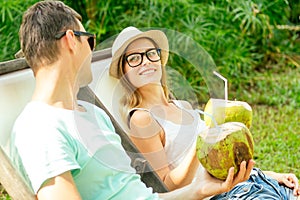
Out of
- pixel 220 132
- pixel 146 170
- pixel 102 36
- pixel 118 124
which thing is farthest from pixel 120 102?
pixel 102 36

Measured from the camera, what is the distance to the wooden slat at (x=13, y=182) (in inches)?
74.7

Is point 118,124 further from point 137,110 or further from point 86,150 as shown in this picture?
point 86,150

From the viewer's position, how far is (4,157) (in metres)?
1.95

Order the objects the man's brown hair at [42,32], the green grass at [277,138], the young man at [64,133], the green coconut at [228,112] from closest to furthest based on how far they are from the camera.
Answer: the young man at [64,133]
the man's brown hair at [42,32]
the green coconut at [228,112]
the green grass at [277,138]

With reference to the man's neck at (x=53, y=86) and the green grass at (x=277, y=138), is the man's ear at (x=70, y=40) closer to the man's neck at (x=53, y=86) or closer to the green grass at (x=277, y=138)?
the man's neck at (x=53, y=86)

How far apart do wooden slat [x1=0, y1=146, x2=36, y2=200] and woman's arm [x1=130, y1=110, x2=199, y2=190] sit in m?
0.67

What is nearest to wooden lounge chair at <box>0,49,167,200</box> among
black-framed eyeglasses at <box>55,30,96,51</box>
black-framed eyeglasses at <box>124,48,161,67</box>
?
black-framed eyeglasses at <box>124,48,161,67</box>

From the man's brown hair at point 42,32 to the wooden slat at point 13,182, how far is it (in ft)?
1.07

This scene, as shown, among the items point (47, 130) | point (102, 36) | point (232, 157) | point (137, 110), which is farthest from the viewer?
point (102, 36)

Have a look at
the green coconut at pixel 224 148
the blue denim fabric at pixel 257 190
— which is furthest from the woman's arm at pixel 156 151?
the green coconut at pixel 224 148

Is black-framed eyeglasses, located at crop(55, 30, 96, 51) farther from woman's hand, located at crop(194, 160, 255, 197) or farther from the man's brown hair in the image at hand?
woman's hand, located at crop(194, 160, 255, 197)

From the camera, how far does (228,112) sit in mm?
2207

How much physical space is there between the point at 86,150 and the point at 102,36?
364 centimetres

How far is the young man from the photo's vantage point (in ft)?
6.06
